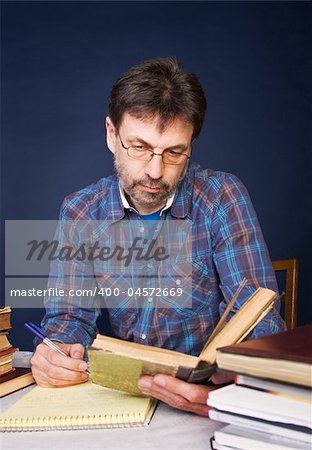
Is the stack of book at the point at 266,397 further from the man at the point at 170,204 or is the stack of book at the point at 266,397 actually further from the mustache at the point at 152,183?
the mustache at the point at 152,183

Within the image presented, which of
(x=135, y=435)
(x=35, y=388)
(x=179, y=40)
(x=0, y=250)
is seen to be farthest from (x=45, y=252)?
(x=135, y=435)

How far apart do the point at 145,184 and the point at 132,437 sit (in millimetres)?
823

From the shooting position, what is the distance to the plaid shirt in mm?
1660

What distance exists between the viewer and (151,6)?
11.0 ft

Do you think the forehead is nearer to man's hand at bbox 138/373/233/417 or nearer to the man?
the man

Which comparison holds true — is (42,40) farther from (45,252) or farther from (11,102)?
(45,252)

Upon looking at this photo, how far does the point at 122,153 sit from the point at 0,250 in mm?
1727

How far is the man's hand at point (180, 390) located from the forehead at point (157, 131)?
74cm

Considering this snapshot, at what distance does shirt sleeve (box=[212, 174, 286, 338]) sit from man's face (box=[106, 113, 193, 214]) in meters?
0.15

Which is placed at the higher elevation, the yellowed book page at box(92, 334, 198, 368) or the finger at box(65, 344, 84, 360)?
the yellowed book page at box(92, 334, 198, 368)

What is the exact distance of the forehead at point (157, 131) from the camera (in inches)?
63.7

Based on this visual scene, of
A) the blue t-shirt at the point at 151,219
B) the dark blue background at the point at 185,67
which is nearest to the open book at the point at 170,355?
the blue t-shirt at the point at 151,219

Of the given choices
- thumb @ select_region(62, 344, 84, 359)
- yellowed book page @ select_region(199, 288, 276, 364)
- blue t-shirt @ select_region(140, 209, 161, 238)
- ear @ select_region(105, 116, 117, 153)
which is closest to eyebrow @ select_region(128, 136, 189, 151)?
ear @ select_region(105, 116, 117, 153)

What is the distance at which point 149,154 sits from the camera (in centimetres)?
165
